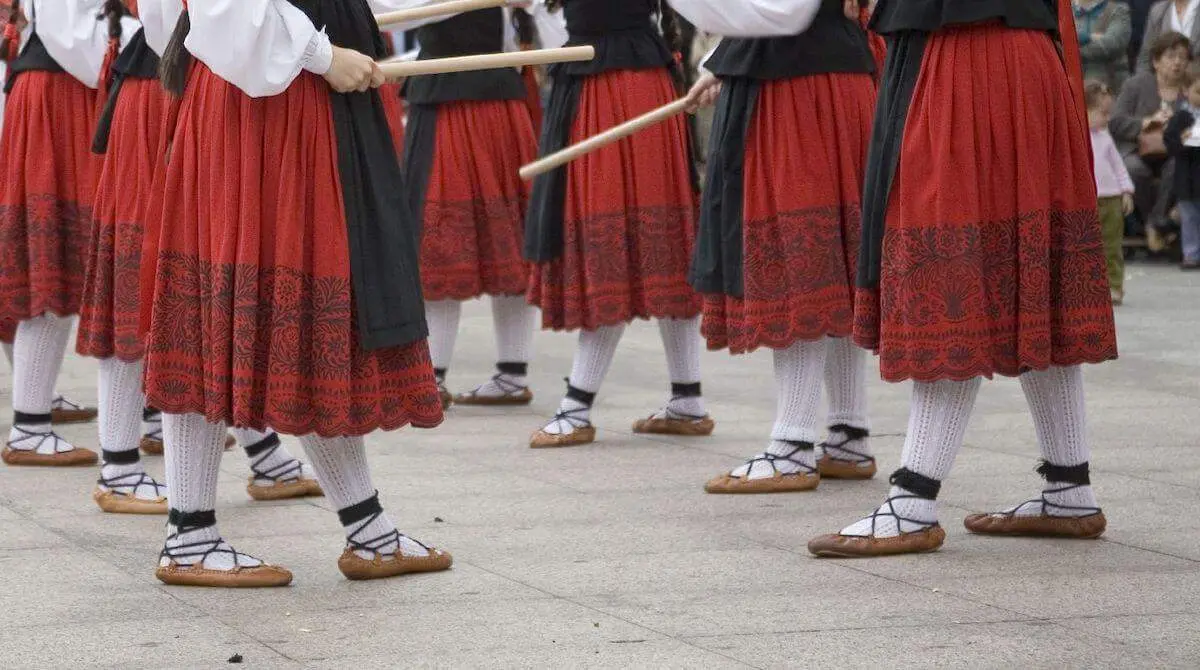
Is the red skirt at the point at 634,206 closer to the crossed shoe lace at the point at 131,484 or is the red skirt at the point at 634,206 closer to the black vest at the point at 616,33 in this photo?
the black vest at the point at 616,33

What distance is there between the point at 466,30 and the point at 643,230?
112cm

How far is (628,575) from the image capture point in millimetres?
3877

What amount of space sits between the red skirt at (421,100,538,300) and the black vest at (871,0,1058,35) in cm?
273

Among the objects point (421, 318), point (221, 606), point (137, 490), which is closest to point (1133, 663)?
point (421, 318)

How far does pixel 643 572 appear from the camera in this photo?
3902 millimetres

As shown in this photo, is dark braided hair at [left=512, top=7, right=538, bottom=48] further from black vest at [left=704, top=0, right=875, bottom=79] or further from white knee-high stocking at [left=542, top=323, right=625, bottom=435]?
black vest at [left=704, top=0, right=875, bottom=79]

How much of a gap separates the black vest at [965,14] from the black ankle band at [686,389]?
2174mm

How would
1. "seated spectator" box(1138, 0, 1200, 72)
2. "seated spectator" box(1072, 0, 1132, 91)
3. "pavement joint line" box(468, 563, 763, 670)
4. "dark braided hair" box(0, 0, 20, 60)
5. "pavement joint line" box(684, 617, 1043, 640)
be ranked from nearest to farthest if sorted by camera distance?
"pavement joint line" box(468, 563, 763, 670)
"pavement joint line" box(684, 617, 1043, 640)
"dark braided hair" box(0, 0, 20, 60)
"seated spectator" box(1138, 0, 1200, 72)
"seated spectator" box(1072, 0, 1132, 91)

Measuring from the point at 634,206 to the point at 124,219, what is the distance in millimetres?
1783

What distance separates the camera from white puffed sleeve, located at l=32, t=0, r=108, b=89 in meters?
5.03

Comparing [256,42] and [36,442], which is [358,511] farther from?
[36,442]

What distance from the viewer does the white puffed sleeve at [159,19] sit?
12.8 feet

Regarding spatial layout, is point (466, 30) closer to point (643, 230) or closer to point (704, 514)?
point (643, 230)

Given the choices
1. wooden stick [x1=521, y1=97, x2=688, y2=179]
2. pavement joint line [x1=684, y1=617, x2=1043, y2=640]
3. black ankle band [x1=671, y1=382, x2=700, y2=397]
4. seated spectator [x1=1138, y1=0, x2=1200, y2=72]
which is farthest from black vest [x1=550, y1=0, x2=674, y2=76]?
seated spectator [x1=1138, y1=0, x2=1200, y2=72]
